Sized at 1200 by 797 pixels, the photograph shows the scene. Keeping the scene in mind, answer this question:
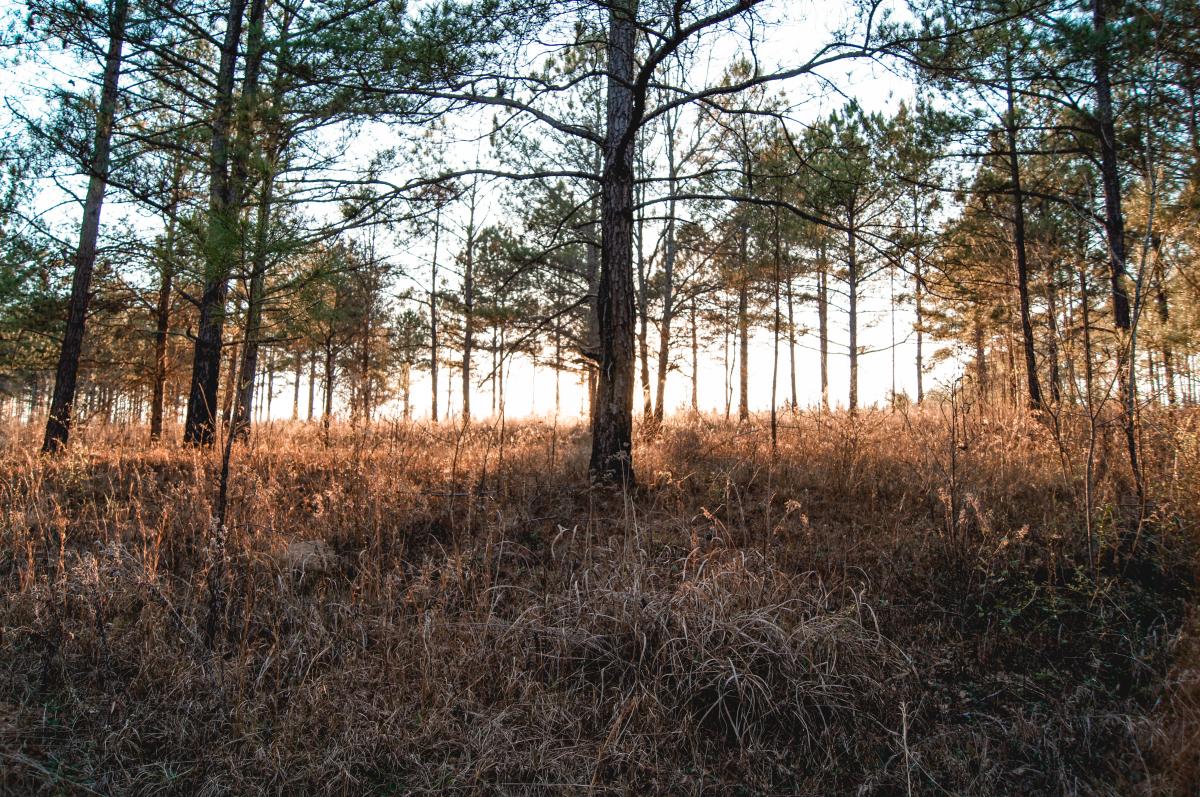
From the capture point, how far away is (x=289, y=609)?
2.96 meters

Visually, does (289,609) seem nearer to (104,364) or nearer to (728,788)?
(728,788)

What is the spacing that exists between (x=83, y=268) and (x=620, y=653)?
33.3 feet

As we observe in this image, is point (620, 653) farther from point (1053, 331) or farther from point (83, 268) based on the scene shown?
point (83, 268)

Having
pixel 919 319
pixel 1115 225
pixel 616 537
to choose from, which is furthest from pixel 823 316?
pixel 616 537

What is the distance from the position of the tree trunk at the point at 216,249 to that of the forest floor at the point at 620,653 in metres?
1.64

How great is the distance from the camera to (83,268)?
321 inches

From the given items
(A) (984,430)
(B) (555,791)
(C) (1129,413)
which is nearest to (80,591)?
(B) (555,791)

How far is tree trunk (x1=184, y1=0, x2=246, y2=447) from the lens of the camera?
3420 millimetres

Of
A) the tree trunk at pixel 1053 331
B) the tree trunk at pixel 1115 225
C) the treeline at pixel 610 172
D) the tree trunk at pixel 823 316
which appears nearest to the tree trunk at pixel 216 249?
the treeline at pixel 610 172

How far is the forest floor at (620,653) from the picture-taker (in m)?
2.01

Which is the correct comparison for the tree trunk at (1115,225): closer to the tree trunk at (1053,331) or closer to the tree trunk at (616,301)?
the tree trunk at (1053,331)

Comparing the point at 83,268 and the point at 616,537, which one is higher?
the point at 83,268

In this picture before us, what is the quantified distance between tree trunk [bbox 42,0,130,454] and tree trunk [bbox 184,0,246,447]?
149 cm

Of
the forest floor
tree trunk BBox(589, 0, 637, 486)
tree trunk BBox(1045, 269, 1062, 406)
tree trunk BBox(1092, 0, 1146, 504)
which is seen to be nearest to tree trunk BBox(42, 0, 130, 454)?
the forest floor
